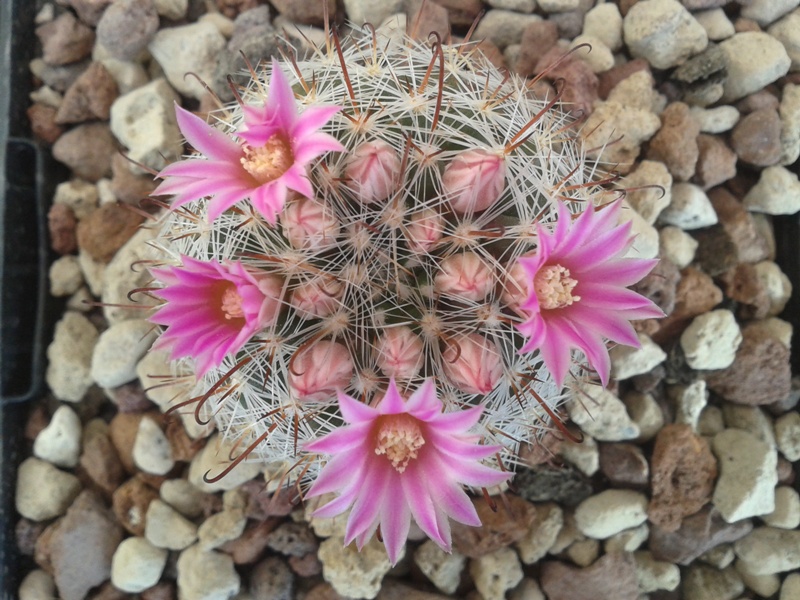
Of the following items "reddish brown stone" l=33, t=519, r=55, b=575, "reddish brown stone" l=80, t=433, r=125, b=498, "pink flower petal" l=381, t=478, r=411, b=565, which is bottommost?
"reddish brown stone" l=33, t=519, r=55, b=575

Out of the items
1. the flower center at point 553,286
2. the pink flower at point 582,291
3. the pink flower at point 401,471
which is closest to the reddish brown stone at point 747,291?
the pink flower at point 582,291

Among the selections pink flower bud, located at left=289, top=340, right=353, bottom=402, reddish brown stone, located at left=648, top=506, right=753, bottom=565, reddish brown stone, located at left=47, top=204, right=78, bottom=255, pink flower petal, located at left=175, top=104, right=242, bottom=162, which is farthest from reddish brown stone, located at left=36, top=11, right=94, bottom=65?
reddish brown stone, located at left=648, top=506, right=753, bottom=565

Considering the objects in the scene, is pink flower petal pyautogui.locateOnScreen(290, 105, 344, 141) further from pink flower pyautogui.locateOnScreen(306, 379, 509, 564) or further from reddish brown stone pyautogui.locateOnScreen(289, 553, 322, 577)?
reddish brown stone pyautogui.locateOnScreen(289, 553, 322, 577)

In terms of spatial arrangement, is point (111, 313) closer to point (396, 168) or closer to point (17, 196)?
point (17, 196)

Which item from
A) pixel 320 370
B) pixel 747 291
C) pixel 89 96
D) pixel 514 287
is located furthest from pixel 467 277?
pixel 89 96

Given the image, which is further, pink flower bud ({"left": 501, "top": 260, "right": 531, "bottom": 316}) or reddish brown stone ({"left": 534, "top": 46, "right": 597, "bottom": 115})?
reddish brown stone ({"left": 534, "top": 46, "right": 597, "bottom": 115})
